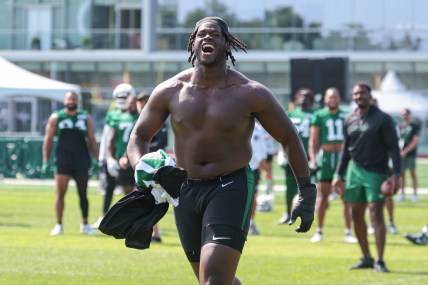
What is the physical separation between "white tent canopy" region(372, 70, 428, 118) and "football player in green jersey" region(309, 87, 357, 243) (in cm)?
2964

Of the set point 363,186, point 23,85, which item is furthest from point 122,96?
point 23,85

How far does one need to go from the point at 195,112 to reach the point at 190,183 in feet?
1.70

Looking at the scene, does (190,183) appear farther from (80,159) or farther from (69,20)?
(69,20)

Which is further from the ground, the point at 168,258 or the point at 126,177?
the point at 126,177

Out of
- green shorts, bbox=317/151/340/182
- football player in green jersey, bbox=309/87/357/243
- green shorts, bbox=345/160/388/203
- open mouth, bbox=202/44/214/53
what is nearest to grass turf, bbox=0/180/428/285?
football player in green jersey, bbox=309/87/357/243

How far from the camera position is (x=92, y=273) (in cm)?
1370

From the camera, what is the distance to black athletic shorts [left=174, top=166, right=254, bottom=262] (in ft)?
27.4

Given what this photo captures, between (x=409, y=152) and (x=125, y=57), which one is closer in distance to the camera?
(x=409, y=152)

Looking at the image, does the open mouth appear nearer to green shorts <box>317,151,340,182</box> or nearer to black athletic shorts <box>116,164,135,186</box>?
black athletic shorts <box>116,164,135,186</box>

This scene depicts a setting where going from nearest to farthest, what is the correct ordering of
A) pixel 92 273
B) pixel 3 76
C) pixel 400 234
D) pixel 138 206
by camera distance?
pixel 138 206, pixel 92 273, pixel 400 234, pixel 3 76

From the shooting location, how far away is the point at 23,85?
31.2m

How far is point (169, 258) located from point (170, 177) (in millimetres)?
7595

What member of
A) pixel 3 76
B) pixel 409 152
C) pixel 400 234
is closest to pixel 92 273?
pixel 400 234

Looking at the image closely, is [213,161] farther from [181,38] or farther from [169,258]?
[181,38]
